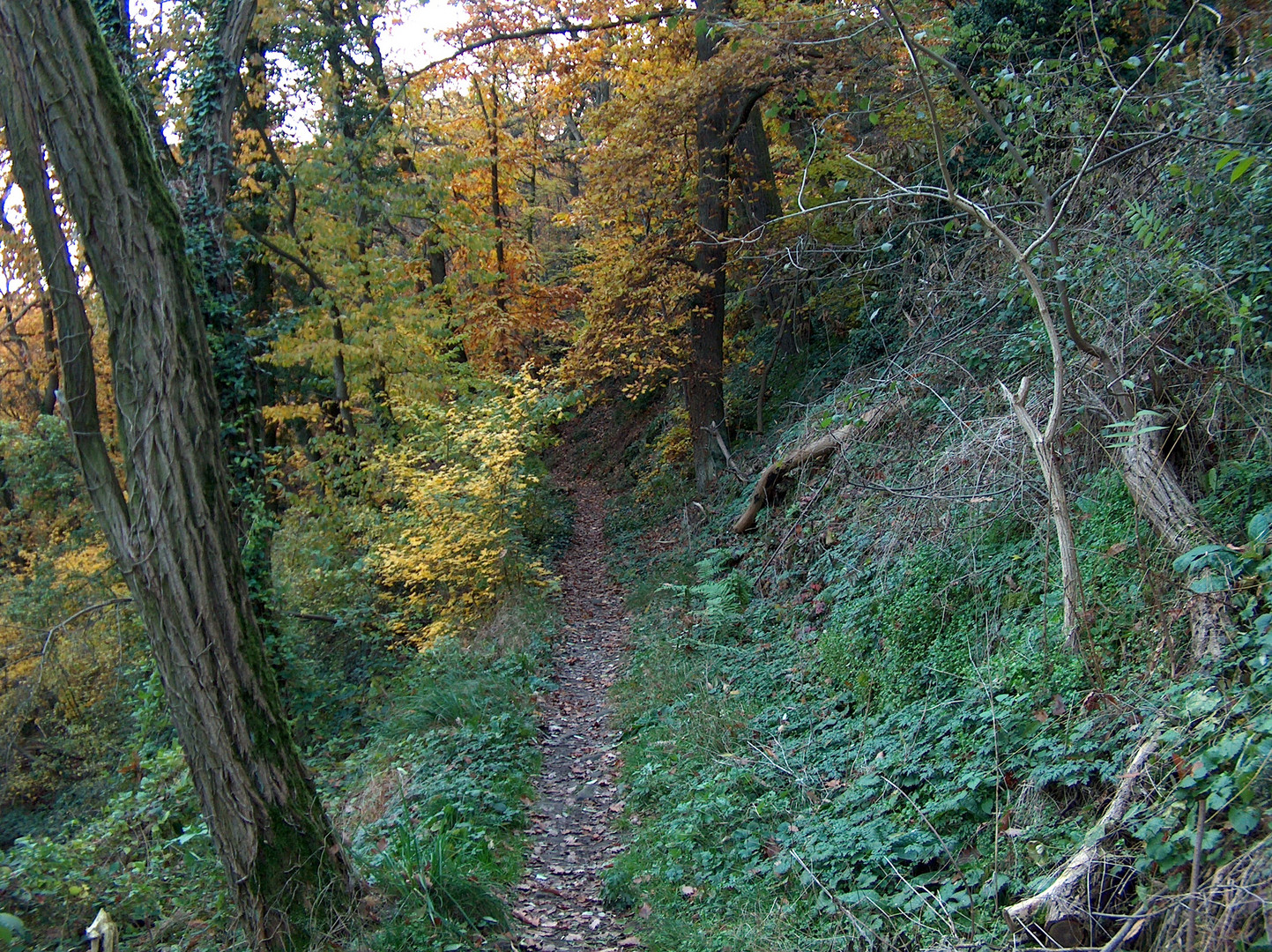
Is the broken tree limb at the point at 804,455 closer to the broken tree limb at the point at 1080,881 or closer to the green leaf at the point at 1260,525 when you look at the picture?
the green leaf at the point at 1260,525

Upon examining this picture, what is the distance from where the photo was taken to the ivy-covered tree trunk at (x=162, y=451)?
3.96 m

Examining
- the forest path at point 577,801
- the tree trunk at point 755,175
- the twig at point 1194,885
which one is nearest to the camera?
the twig at point 1194,885

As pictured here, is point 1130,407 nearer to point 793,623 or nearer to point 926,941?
point 926,941

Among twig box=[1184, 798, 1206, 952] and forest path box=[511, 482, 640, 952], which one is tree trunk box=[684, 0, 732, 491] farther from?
twig box=[1184, 798, 1206, 952]

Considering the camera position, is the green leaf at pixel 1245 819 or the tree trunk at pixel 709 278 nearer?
the green leaf at pixel 1245 819

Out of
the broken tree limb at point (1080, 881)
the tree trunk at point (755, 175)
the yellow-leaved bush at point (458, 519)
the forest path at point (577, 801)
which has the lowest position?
the forest path at point (577, 801)

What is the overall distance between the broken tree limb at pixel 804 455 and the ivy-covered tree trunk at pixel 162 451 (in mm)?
6046

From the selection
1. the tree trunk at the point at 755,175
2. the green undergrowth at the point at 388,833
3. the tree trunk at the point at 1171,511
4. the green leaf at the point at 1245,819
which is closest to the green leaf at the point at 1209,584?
the tree trunk at the point at 1171,511

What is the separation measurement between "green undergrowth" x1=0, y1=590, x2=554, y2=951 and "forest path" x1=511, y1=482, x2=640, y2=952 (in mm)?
221

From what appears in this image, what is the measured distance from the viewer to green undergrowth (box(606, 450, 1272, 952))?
3389mm

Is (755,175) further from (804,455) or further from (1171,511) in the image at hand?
(1171,511)

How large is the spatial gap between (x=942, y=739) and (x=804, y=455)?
16.8 feet

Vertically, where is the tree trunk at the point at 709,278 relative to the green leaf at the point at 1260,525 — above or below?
above

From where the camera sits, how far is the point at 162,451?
4.17m
